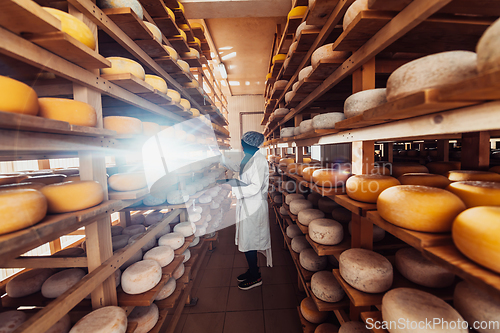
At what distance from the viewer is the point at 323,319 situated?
1918mm

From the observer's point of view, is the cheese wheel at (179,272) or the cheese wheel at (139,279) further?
the cheese wheel at (179,272)

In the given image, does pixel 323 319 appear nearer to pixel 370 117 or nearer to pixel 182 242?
pixel 182 242

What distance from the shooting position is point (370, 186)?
45.3 inches

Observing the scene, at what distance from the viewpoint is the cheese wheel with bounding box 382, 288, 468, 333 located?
0.80 m

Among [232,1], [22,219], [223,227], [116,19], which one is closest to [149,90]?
[116,19]

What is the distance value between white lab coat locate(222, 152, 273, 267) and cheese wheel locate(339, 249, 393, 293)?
5.21ft

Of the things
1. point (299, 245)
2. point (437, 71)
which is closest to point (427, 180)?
point (437, 71)

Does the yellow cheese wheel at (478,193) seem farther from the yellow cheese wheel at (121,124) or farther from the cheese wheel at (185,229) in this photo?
the cheese wheel at (185,229)

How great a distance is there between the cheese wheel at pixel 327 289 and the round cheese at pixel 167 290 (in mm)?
1284

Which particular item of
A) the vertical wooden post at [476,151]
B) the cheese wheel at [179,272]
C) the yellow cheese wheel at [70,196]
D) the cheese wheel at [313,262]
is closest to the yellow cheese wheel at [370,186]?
the vertical wooden post at [476,151]

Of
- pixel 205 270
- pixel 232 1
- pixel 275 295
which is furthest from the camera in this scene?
pixel 232 1

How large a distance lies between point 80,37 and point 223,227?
427 cm

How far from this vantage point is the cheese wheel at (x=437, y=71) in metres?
0.66

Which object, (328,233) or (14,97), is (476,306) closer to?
(328,233)
